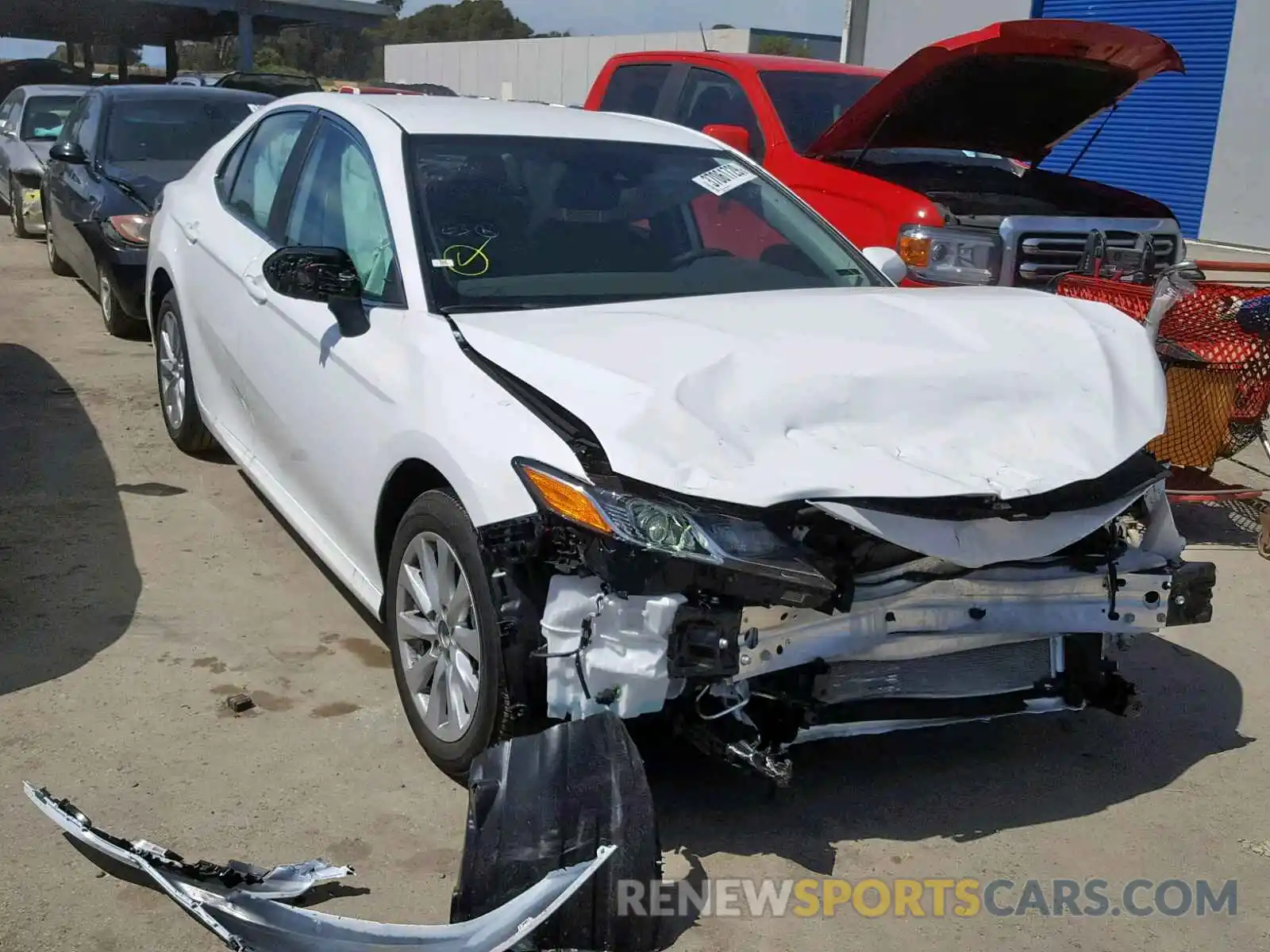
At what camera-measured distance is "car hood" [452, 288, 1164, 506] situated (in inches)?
120

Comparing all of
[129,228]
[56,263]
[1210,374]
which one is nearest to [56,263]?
[56,263]

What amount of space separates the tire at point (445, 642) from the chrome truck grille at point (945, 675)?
798mm

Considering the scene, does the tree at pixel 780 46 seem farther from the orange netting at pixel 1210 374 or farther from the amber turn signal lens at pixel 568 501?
the amber turn signal lens at pixel 568 501

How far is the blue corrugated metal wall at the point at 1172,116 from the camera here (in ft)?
52.3

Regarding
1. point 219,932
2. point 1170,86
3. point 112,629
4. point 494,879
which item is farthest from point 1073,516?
point 1170,86

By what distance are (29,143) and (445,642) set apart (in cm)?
1199

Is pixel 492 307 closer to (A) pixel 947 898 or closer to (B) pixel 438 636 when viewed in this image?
(B) pixel 438 636

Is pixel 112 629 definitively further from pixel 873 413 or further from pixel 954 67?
pixel 954 67

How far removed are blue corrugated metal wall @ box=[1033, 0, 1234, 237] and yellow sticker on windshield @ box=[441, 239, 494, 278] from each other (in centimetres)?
1341

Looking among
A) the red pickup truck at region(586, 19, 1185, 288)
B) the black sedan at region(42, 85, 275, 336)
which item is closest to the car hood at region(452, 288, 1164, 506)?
the red pickup truck at region(586, 19, 1185, 288)

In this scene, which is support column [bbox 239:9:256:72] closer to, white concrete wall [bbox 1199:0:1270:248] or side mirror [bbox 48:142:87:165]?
white concrete wall [bbox 1199:0:1270:248]

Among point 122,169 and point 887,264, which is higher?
point 887,264

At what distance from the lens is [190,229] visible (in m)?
5.68

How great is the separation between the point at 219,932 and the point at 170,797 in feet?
2.42
